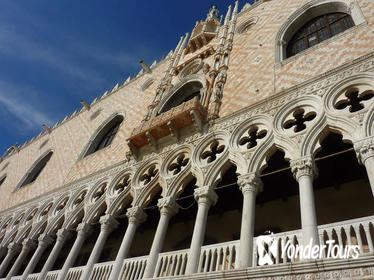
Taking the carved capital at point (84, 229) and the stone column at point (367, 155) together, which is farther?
the carved capital at point (84, 229)

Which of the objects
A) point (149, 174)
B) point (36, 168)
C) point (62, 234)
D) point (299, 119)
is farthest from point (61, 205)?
point (299, 119)

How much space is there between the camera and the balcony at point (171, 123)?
7582 millimetres

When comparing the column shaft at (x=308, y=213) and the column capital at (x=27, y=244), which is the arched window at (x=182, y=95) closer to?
the column capital at (x=27, y=244)

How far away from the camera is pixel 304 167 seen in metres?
4.83

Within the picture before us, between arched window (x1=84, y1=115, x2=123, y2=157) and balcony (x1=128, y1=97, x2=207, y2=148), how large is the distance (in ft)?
14.4

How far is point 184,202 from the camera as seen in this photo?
8.23 m

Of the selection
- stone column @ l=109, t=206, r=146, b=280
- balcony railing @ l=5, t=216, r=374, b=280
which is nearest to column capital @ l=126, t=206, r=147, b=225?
stone column @ l=109, t=206, r=146, b=280

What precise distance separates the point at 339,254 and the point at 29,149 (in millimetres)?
18390

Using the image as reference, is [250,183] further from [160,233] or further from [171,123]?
[171,123]

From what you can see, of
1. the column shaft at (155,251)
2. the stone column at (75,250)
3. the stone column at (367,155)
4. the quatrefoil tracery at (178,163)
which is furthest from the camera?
the quatrefoil tracery at (178,163)

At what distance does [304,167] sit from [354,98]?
6.52ft

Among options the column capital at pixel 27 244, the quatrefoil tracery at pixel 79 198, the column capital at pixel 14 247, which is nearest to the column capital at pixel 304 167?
the quatrefoil tracery at pixel 79 198

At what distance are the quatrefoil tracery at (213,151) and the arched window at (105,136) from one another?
6548mm

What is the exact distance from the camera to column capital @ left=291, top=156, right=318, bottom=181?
4.78 metres
